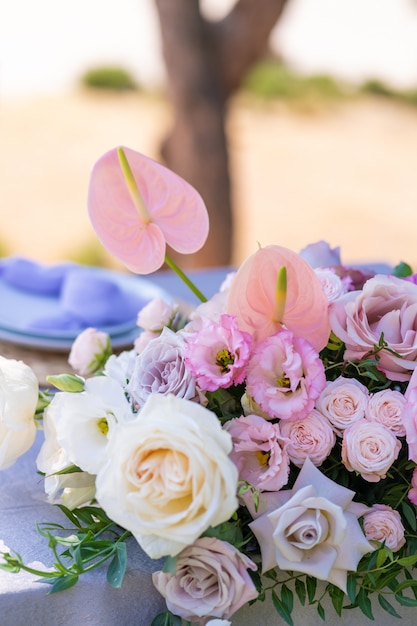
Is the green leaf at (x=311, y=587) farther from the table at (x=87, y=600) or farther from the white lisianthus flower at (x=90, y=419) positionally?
the white lisianthus flower at (x=90, y=419)

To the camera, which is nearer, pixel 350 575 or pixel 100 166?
pixel 350 575

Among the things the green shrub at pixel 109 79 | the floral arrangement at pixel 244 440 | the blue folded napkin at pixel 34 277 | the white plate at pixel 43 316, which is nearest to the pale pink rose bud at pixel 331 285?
the floral arrangement at pixel 244 440

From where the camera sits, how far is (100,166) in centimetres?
77

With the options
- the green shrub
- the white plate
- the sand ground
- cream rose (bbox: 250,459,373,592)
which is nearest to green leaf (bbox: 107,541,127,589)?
cream rose (bbox: 250,459,373,592)

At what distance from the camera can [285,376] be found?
0.67m

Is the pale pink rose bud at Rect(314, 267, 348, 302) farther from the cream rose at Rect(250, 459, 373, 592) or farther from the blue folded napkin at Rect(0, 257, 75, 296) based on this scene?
the blue folded napkin at Rect(0, 257, 75, 296)

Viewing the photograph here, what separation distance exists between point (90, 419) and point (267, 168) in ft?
26.5

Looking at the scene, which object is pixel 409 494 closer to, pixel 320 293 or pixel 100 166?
pixel 320 293

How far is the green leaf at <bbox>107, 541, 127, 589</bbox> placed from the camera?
24.6 inches

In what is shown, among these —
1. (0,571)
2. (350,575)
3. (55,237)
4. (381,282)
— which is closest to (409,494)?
(350,575)

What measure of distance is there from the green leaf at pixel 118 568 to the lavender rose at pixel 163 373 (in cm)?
12

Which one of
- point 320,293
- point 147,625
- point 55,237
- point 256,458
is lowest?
point 55,237

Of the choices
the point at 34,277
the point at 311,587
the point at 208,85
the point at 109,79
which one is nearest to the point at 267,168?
the point at 109,79

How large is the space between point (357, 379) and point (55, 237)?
5.93 m
